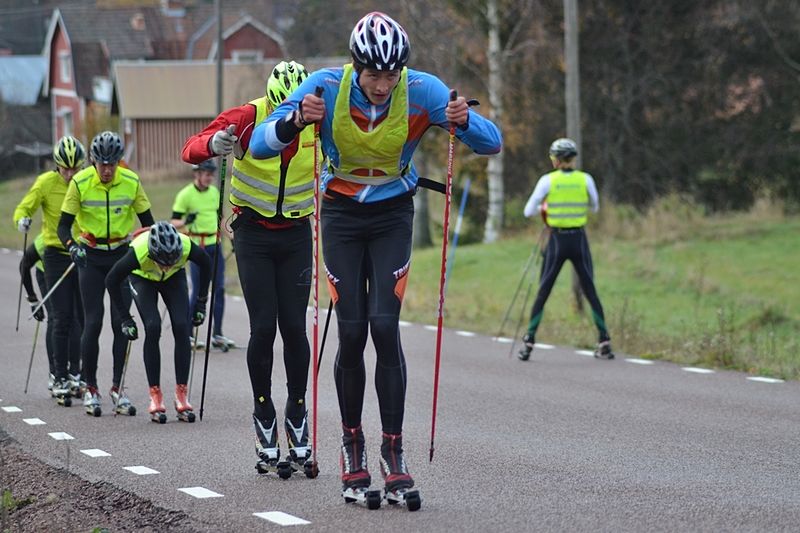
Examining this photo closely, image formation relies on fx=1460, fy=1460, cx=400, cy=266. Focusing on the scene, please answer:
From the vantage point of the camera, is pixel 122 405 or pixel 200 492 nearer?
pixel 200 492

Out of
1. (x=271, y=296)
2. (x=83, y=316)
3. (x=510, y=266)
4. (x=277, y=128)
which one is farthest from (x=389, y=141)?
(x=510, y=266)

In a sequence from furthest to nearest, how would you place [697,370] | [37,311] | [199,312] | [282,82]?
[697,370] < [37,311] < [199,312] < [282,82]

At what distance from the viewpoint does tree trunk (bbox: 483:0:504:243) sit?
110 feet

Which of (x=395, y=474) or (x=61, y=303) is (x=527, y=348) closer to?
(x=61, y=303)

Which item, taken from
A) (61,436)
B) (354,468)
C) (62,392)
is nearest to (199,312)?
(61,436)

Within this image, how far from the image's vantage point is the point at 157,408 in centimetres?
1112

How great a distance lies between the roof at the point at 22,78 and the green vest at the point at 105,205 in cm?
7419

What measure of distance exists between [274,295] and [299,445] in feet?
2.95

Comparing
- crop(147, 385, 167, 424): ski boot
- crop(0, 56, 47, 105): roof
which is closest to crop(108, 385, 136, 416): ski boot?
crop(147, 385, 167, 424): ski boot

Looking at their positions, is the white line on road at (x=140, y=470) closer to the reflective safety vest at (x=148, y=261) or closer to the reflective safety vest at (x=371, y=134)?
the reflective safety vest at (x=148, y=261)

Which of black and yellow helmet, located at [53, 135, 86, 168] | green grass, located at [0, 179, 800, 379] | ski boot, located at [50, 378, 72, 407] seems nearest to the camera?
ski boot, located at [50, 378, 72, 407]

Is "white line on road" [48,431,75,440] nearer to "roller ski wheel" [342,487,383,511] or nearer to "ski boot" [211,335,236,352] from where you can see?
"roller ski wheel" [342,487,383,511]

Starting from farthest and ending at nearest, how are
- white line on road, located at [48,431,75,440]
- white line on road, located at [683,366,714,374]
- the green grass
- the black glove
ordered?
the green grass < white line on road, located at [683,366,714,374] < the black glove < white line on road, located at [48,431,75,440]

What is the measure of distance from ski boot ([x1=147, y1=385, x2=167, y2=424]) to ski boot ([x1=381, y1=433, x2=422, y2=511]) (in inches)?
163
